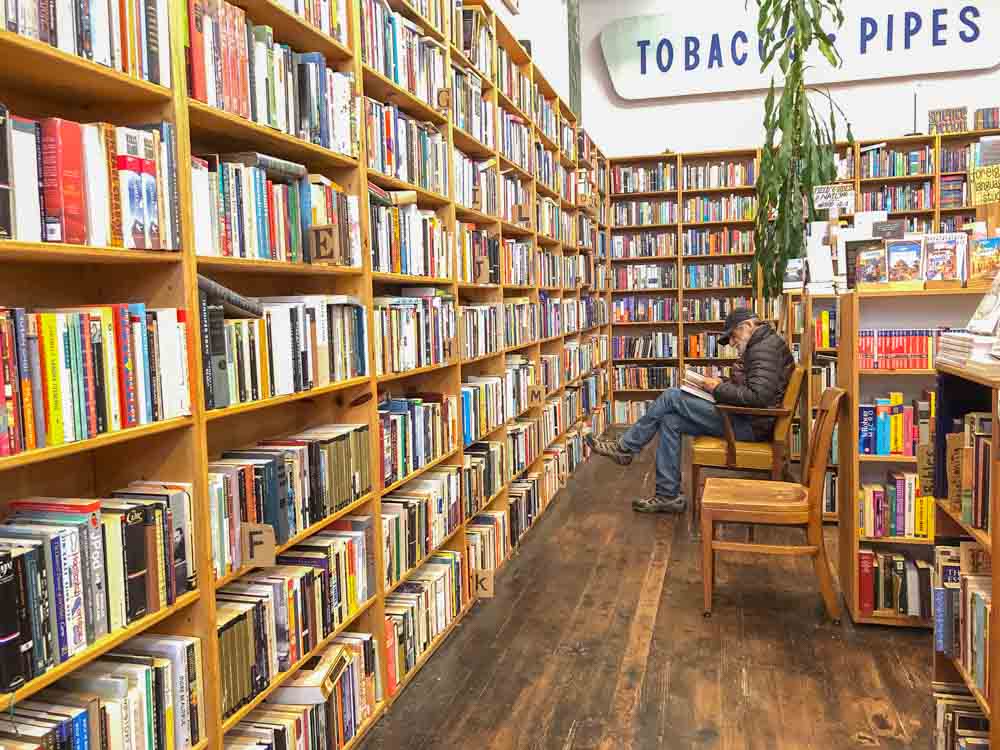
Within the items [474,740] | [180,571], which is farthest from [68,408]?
[474,740]

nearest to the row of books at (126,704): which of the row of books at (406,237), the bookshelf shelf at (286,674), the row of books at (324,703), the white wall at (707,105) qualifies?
the bookshelf shelf at (286,674)

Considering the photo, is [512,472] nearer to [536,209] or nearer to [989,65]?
[536,209]

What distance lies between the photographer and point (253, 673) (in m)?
1.94

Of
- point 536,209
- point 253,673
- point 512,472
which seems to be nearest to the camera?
point 253,673

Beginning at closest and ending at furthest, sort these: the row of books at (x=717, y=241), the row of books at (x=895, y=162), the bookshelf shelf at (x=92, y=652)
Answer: the bookshelf shelf at (x=92, y=652)
the row of books at (x=895, y=162)
the row of books at (x=717, y=241)

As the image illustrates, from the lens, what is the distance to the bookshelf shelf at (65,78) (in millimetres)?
1339

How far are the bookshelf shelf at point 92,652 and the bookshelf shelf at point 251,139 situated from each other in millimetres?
1026

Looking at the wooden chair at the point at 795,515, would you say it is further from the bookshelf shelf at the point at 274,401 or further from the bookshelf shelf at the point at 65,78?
the bookshelf shelf at the point at 65,78

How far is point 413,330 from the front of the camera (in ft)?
9.87

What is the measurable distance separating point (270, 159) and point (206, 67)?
1.03 ft

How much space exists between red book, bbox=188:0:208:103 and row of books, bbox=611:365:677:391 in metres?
6.98

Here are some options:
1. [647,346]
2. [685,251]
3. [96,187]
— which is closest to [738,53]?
[685,251]

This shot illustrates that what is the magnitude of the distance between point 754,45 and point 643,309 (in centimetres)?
285

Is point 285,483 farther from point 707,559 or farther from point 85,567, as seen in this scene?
point 707,559
